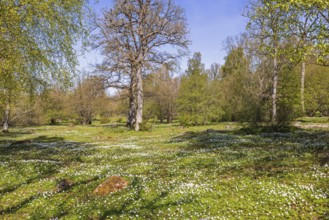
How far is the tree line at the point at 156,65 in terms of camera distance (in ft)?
51.7

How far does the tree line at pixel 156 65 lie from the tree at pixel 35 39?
7cm

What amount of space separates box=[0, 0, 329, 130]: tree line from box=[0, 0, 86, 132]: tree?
0.07 metres

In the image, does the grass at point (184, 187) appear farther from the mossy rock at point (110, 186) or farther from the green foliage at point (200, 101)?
the green foliage at point (200, 101)

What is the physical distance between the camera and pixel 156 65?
41688 millimetres

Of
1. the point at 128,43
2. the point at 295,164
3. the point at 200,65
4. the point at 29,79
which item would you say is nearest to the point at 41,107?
the point at 128,43

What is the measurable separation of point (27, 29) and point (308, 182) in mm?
17733

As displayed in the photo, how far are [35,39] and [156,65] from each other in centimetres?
2598

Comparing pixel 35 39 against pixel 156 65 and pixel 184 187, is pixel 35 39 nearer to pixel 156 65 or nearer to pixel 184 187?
pixel 184 187

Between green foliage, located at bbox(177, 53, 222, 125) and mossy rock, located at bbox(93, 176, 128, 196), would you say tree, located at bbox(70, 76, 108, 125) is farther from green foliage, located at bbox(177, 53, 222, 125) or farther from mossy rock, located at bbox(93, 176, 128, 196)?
mossy rock, located at bbox(93, 176, 128, 196)

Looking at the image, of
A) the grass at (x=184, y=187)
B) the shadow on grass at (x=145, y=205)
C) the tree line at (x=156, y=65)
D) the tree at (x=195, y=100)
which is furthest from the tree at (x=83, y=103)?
the shadow on grass at (x=145, y=205)

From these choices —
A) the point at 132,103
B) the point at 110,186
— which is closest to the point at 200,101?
the point at 132,103

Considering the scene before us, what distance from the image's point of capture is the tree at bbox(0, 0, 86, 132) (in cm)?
1495

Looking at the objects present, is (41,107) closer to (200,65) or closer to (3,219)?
(200,65)

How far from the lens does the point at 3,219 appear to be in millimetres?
9828
